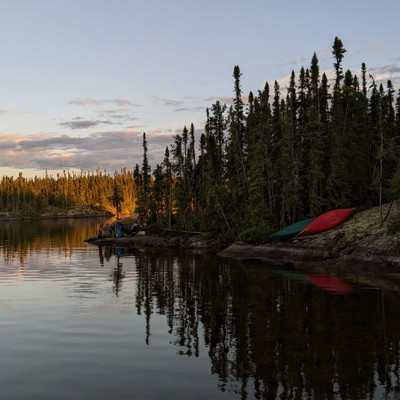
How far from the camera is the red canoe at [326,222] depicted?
42.3m

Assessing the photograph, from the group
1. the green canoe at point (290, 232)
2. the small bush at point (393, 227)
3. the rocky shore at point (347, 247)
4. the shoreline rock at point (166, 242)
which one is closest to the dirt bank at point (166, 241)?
the shoreline rock at point (166, 242)

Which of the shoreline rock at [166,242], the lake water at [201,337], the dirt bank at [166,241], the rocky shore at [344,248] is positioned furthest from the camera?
the dirt bank at [166,241]

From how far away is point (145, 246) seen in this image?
59.4 meters

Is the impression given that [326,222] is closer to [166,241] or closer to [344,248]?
[344,248]

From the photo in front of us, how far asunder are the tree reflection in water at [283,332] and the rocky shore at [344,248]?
338 inches

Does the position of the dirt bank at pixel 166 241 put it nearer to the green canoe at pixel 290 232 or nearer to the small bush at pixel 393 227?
the green canoe at pixel 290 232

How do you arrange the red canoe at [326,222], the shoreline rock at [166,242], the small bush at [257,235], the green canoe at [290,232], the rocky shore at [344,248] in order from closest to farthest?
the rocky shore at [344,248] → the red canoe at [326,222] → the green canoe at [290,232] → the small bush at [257,235] → the shoreline rock at [166,242]

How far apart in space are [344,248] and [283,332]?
22866 mm

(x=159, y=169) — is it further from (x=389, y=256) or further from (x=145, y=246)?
(x=389, y=256)

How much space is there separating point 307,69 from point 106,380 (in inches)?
3117

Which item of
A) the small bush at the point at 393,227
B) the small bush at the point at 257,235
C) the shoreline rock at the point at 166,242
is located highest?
the small bush at the point at 393,227

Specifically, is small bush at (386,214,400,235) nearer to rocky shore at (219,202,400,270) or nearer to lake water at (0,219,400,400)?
rocky shore at (219,202,400,270)

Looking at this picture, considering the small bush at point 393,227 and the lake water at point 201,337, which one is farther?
the small bush at point 393,227

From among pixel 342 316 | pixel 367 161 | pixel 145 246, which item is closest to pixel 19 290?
pixel 342 316
